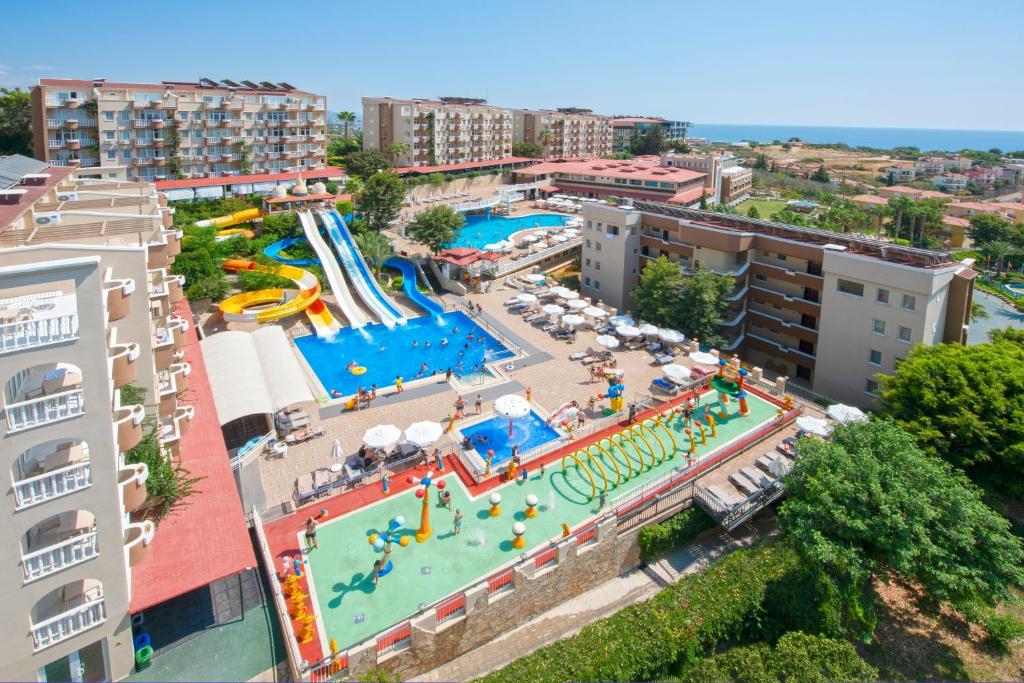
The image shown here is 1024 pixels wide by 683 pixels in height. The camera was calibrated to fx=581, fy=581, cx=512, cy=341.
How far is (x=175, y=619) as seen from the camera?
57.6 feet

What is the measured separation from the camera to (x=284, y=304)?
44.2 m

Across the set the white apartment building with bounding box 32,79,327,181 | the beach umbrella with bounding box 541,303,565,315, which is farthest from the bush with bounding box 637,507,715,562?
the white apartment building with bounding box 32,79,327,181

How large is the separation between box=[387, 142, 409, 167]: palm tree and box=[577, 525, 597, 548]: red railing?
82.3m

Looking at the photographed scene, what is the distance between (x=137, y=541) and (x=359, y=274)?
37543mm

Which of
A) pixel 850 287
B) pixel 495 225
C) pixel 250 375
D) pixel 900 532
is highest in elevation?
pixel 495 225

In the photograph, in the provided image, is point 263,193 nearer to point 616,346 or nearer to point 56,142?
point 56,142

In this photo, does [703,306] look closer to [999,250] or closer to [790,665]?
[790,665]

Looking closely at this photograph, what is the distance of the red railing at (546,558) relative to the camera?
19344 mm

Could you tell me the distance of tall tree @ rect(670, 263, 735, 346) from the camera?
128ft

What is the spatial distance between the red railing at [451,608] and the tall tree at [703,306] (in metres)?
27.1

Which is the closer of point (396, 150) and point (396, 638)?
point (396, 638)

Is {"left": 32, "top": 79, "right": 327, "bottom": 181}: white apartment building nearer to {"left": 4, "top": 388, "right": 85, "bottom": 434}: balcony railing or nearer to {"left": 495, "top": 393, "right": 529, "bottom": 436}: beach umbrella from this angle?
{"left": 495, "top": 393, "right": 529, "bottom": 436}: beach umbrella

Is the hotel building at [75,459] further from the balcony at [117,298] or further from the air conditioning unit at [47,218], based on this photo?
the air conditioning unit at [47,218]

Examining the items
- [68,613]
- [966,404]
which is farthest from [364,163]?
[68,613]
